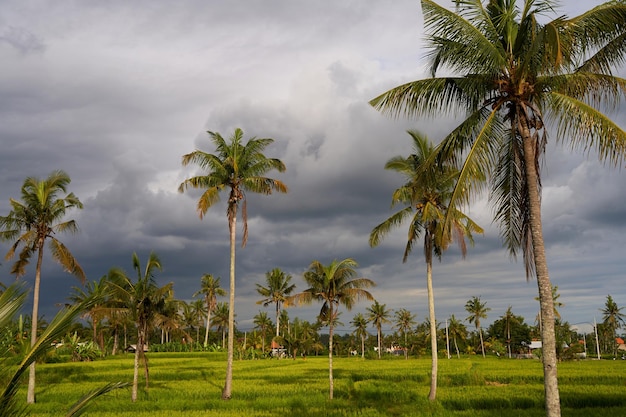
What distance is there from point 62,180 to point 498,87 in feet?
80.5

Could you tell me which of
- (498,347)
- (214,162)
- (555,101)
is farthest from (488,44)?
(498,347)

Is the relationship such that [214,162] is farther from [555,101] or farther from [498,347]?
[498,347]

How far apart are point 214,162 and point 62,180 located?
28.6 ft

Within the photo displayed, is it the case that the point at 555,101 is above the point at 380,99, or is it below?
below

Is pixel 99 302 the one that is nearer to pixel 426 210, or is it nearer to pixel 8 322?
pixel 8 322

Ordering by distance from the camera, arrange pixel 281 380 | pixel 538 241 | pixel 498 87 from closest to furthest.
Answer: pixel 538 241 → pixel 498 87 → pixel 281 380

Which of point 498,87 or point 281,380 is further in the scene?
point 281,380

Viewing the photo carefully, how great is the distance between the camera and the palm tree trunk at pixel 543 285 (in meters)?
10.0

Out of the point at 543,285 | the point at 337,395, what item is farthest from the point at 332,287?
the point at 543,285

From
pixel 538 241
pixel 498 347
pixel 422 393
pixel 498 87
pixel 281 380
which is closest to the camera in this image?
pixel 538 241

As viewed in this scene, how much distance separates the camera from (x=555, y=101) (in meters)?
11.2

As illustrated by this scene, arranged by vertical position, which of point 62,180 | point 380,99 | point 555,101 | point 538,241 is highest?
point 62,180

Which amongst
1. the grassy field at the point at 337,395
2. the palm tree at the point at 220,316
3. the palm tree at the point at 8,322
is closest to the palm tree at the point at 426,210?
the grassy field at the point at 337,395

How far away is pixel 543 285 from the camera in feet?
35.0
